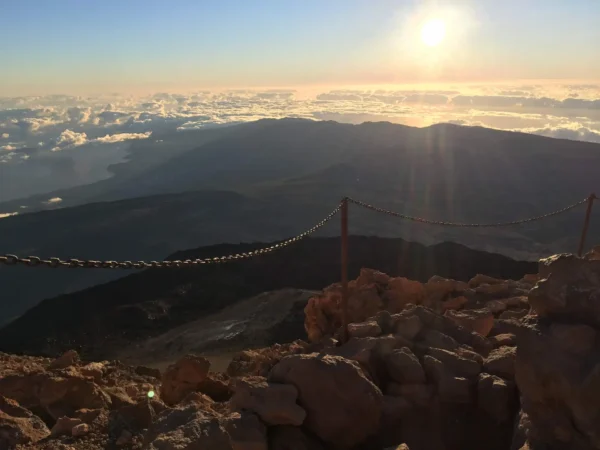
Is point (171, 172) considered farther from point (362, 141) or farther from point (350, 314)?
point (350, 314)

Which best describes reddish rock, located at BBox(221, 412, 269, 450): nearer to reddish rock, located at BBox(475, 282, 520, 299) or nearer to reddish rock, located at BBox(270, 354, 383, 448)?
reddish rock, located at BBox(270, 354, 383, 448)

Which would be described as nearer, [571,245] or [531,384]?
[531,384]

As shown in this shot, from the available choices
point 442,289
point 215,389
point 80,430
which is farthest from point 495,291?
point 80,430

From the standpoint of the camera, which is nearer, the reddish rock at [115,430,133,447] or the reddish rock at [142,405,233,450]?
the reddish rock at [142,405,233,450]

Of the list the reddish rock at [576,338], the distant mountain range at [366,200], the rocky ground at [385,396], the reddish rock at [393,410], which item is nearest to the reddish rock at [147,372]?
the rocky ground at [385,396]

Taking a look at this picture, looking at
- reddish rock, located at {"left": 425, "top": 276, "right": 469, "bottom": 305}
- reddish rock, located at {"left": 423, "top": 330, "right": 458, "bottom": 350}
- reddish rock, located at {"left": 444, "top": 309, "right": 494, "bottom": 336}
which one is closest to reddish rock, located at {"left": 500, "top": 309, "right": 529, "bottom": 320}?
reddish rock, located at {"left": 444, "top": 309, "right": 494, "bottom": 336}

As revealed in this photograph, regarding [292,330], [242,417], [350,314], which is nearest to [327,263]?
[292,330]
